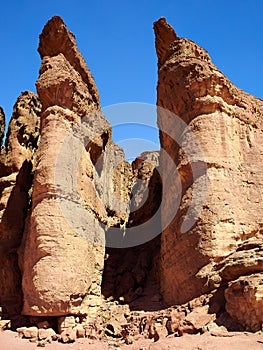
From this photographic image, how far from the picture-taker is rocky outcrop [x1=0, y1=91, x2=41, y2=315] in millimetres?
13180

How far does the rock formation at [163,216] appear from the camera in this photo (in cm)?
924

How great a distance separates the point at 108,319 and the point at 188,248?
3.18 m

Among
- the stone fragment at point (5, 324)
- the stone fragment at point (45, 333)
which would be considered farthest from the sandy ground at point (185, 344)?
the stone fragment at point (5, 324)

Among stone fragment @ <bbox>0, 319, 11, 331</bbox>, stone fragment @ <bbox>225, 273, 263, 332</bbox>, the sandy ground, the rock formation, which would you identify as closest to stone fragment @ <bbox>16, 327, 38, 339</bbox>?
the rock formation

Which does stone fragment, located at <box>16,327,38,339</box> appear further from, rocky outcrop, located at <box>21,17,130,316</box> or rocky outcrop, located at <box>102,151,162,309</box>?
rocky outcrop, located at <box>102,151,162,309</box>

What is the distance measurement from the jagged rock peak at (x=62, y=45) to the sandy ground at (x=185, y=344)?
9144 mm

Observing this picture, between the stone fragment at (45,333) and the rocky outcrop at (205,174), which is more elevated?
the rocky outcrop at (205,174)

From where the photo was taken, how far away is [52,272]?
32.9 feet

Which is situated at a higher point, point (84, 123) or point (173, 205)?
point (84, 123)

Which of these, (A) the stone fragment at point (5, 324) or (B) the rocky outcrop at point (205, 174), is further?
(A) the stone fragment at point (5, 324)

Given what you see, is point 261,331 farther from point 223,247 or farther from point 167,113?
point 167,113

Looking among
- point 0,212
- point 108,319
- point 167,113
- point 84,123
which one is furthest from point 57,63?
point 108,319

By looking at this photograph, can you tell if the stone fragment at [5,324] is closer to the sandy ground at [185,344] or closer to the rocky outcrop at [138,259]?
the sandy ground at [185,344]

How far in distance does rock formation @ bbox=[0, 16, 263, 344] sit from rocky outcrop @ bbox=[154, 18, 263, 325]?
0.11 ft
